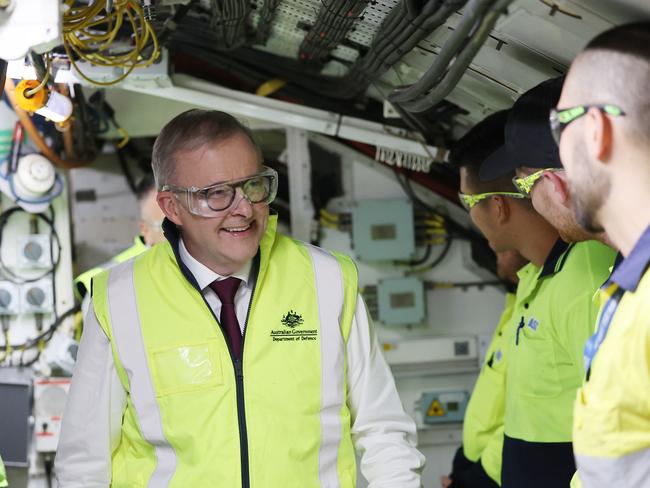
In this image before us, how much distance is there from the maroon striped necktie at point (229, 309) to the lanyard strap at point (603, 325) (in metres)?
0.97

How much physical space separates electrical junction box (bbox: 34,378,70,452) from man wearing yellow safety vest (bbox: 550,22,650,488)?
10.7 ft

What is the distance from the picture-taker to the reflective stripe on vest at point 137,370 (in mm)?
2227

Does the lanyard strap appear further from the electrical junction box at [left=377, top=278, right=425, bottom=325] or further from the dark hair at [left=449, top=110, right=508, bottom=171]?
the electrical junction box at [left=377, top=278, right=425, bottom=325]

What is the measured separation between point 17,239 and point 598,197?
11.4ft

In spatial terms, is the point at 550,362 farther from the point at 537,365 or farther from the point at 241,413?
the point at 241,413

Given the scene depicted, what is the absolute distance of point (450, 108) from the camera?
3717 mm

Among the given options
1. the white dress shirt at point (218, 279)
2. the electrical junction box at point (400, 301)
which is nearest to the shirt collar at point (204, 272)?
the white dress shirt at point (218, 279)

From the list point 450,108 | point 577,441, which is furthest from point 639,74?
point 450,108

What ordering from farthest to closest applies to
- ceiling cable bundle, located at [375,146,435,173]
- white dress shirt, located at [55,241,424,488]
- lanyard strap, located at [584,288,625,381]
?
ceiling cable bundle, located at [375,146,435,173] < white dress shirt, located at [55,241,424,488] < lanyard strap, located at [584,288,625,381]

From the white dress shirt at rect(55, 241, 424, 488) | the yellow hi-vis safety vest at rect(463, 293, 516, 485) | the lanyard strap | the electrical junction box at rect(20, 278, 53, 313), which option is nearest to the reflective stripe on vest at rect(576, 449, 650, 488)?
the lanyard strap

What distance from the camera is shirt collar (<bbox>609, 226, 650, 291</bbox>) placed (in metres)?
1.37

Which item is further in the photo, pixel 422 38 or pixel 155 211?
pixel 155 211

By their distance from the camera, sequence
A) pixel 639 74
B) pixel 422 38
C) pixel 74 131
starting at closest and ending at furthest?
pixel 639 74 → pixel 422 38 → pixel 74 131

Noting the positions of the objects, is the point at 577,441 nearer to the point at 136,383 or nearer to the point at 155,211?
the point at 136,383
